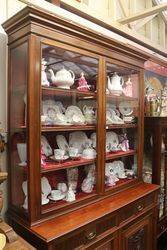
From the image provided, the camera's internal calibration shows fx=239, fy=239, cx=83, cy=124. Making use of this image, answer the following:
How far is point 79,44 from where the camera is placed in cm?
169

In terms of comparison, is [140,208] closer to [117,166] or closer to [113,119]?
[117,166]

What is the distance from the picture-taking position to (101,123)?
74.7 inches

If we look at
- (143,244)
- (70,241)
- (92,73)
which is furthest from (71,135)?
(143,244)

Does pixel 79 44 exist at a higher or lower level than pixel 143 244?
higher

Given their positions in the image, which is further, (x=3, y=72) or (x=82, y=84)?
(x=82, y=84)

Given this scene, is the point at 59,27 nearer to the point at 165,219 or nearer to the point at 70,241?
the point at 70,241

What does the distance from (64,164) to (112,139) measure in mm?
692

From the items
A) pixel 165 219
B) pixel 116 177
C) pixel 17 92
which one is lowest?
pixel 165 219

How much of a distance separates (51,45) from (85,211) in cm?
117

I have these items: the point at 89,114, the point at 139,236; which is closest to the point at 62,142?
the point at 89,114

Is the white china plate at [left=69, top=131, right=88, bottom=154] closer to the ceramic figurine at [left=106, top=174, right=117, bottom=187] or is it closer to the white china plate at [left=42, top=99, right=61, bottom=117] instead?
the white china plate at [left=42, top=99, right=61, bottom=117]

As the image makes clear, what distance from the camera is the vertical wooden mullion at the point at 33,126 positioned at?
1435 millimetres

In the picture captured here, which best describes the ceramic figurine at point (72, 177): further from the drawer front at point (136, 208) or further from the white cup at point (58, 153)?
the drawer front at point (136, 208)

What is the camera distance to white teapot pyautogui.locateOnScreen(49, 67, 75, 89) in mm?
1700
